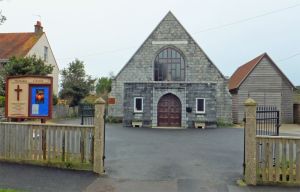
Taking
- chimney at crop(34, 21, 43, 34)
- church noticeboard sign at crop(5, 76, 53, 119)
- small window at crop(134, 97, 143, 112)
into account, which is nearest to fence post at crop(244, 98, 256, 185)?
church noticeboard sign at crop(5, 76, 53, 119)

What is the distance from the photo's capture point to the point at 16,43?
1527 inches

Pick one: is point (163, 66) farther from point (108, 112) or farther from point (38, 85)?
point (38, 85)

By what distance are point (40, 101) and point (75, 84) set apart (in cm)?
3399

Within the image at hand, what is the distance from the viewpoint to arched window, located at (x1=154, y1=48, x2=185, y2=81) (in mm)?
32938

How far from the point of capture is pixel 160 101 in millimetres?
31281

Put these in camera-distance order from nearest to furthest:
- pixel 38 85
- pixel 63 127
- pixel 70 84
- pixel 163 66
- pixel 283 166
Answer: pixel 283 166
pixel 63 127
pixel 38 85
pixel 163 66
pixel 70 84

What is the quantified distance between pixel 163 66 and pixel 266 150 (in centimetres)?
2463

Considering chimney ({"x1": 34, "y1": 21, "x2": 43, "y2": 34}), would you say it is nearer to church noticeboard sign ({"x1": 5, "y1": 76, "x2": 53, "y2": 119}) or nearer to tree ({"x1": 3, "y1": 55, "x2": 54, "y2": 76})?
tree ({"x1": 3, "y1": 55, "x2": 54, "y2": 76})

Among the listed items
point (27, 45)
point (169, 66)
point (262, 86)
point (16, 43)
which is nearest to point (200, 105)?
point (169, 66)

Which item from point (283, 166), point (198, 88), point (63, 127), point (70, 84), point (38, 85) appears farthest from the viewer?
point (70, 84)

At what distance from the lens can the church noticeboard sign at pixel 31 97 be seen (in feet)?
38.2

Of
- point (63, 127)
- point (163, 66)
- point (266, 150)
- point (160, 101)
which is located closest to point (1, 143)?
point (63, 127)

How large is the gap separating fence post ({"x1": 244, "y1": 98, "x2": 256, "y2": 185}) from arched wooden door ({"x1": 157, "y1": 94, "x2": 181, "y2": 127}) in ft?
72.3

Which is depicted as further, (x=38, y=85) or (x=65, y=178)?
(x=38, y=85)
